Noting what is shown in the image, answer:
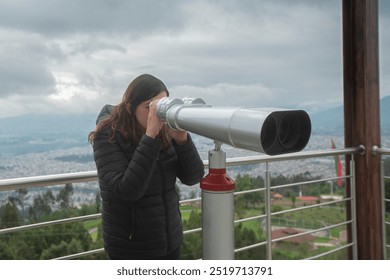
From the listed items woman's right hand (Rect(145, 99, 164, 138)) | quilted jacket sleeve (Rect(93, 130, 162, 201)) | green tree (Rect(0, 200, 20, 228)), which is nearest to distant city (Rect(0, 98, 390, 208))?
green tree (Rect(0, 200, 20, 228))

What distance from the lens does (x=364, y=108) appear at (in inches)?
82.4

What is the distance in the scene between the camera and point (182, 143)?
103cm

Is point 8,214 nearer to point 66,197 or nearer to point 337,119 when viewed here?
point 66,197

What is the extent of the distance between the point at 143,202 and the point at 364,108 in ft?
5.02

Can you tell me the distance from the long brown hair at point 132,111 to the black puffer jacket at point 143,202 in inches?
0.8

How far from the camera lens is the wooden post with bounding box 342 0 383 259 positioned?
81.5 inches

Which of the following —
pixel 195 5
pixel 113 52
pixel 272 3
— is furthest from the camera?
pixel 272 3

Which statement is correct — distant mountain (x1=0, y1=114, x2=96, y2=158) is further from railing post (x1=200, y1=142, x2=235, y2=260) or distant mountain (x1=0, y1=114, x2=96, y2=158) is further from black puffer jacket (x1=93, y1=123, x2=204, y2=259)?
railing post (x1=200, y1=142, x2=235, y2=260)

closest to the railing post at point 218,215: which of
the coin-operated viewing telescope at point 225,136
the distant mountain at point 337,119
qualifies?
the coin-operated viewing telescope at point 225,136

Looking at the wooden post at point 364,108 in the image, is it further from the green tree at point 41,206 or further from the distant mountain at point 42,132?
the green tree at point 41,206

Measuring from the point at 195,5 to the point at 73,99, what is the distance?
27.6 inches
